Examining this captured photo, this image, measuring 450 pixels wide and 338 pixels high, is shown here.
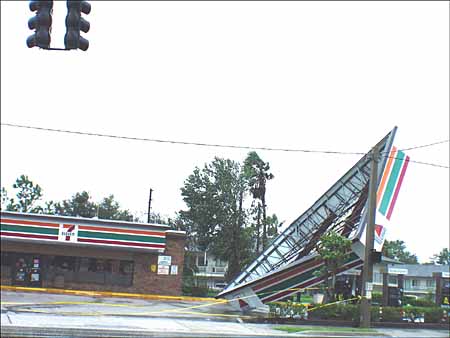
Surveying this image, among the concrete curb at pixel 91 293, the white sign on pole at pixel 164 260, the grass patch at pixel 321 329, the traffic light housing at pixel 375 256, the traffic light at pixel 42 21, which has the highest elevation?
the traffic light at pixel 42 21

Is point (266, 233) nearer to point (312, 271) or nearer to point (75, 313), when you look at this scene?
point (312, 271)

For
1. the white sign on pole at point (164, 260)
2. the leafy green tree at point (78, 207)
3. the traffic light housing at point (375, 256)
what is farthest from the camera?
the leafy green tree at point (78, 207)

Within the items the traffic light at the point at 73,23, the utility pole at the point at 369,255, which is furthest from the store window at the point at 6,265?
the traffic light at the point at 73,23

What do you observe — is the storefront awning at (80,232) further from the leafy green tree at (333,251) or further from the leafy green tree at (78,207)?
the leafy green tree at (78,207)

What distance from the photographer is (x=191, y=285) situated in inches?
1804

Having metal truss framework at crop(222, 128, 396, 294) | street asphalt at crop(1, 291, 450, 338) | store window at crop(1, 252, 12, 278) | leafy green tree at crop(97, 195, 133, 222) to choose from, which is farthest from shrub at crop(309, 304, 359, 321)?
leafy green tree at crop(97, 195, 133, 222)

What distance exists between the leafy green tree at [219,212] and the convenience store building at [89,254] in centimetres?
1043

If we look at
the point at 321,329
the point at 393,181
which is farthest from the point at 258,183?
the point at 321,329

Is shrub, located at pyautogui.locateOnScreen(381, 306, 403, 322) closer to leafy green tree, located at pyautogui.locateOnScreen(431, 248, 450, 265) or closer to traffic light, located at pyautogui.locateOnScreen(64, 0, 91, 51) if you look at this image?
traffic light, located at pyautogui.locateOnScreen(64, 0, 91, 51)

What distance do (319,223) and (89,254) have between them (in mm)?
14297

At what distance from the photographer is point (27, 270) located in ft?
119


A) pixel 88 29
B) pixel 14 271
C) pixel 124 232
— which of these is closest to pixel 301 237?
pixel 124 232

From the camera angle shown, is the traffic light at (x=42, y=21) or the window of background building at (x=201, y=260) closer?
the traffic light at (x=42, y=21)

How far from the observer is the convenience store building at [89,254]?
35781 mm
